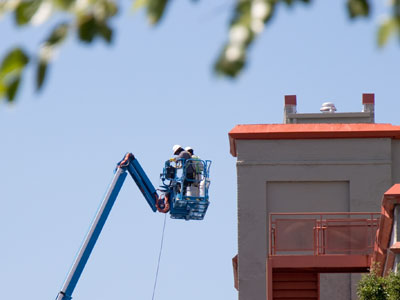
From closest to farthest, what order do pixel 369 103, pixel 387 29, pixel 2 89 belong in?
pixel 387 29, pixel 2 89, pixel 369 103

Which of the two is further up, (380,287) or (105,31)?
(380,287)

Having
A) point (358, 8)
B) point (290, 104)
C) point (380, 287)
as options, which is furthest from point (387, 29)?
point (290, 104)

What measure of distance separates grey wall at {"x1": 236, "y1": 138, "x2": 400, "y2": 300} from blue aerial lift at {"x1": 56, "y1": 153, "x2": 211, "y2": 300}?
4.95 ft

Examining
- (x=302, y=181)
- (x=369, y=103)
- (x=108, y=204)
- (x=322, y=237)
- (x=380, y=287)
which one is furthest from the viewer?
(x=369, y=103)

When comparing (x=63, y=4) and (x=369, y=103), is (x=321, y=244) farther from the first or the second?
(x=63, y=4)

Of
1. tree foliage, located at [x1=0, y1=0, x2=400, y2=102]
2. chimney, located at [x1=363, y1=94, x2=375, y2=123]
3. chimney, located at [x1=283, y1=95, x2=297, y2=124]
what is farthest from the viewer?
chimney, located at [x1=363, y1=94, x2=375, y2=123]

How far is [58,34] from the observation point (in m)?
3.63

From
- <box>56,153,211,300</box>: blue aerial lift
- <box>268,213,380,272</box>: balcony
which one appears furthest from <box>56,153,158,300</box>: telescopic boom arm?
<box>268,213,380,272</box>: balcony

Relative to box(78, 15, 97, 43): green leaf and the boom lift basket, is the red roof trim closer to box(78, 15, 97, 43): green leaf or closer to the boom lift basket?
the boom lift basket

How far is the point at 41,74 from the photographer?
3.60 m

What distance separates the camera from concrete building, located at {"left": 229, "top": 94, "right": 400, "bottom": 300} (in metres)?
30.8

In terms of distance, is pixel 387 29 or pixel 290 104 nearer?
pixel 387 29

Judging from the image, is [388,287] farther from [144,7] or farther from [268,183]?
[144,7]

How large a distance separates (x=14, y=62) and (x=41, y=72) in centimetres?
12
